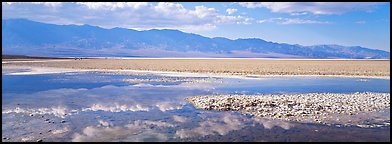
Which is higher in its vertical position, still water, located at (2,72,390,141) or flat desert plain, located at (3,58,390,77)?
flat desert plain, located at (3,58,390,77)

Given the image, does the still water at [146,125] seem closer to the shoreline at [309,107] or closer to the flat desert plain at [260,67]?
the shoreline at [309,107]

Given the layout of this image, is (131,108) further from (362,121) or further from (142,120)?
(362,121)

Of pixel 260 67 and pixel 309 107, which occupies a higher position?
pixel 260 67

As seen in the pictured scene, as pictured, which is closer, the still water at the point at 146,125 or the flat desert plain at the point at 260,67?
the still water at the point at 146,125

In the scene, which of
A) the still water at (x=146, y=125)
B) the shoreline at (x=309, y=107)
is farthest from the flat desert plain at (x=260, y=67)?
the still water at (x=146, y=125)

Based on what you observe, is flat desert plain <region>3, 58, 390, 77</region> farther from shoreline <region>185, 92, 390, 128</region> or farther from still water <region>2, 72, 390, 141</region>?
still water <region>2, 72, 390, 141</region>

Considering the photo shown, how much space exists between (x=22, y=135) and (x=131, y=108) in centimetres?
463

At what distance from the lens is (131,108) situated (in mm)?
13195

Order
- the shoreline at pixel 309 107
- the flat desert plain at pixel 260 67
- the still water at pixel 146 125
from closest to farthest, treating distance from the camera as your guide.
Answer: the still water at pixel 146 125, the shoreline at pixel 309 107, the flat desert plain at pixel 260 67

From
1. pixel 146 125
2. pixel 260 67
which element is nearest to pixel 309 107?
pixel 146 125

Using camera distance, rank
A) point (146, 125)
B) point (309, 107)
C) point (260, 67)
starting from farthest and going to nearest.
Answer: point (260, 67) < point (309, 107) < point (146, 125)

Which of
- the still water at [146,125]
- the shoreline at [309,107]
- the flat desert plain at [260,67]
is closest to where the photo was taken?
the still water at [146,125]

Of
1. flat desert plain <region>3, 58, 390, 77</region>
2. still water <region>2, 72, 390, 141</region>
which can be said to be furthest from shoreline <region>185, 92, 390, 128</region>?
flat desert plain <region>3, 58, 390, 77</region>

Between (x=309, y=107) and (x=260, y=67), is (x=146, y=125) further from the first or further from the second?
(x=260, y=67)
